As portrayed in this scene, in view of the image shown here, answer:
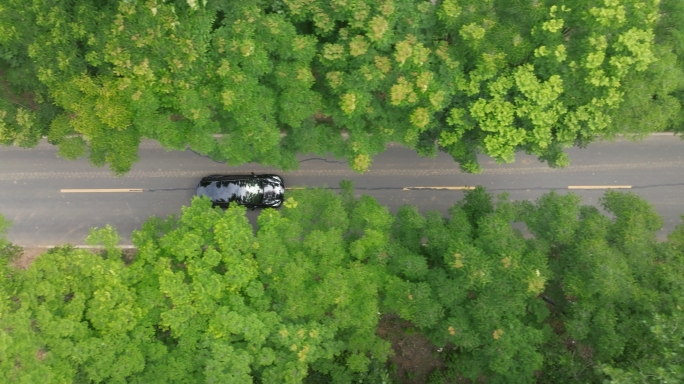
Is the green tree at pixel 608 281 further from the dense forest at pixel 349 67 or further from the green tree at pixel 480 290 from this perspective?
the dense forest at pixel 349 67

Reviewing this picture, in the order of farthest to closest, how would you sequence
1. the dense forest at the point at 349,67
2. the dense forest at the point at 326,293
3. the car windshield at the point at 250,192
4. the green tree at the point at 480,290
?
the car windshield at the point at 250,192 < the green tree at the point at 480,290 < the dense forest at the point at 326,293 < the dense forest at the point at 349,67

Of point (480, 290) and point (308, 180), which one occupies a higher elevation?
point (308, 180)

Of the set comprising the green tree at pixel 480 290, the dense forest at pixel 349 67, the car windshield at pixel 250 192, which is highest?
the dense forest at pixel 349 67

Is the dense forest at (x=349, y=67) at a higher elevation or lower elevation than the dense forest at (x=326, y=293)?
higher

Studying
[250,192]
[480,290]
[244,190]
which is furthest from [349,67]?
[480,290]

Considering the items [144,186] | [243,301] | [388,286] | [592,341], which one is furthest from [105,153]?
[592,341]

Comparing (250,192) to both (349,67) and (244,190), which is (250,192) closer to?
(244,190)

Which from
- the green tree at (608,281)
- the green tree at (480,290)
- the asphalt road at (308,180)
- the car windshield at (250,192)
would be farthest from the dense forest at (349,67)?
the asphalt road at (308,180)

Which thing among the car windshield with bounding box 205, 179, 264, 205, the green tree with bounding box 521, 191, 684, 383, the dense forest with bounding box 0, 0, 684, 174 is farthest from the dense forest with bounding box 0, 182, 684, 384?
the car windshield with bounding box 205, 179, 264, 205
